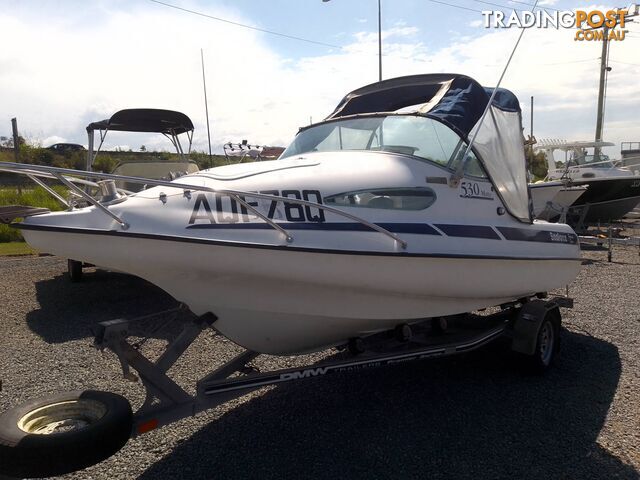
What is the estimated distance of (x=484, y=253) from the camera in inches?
159

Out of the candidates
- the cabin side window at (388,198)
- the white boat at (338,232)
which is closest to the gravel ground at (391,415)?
the white boat at (338,232)

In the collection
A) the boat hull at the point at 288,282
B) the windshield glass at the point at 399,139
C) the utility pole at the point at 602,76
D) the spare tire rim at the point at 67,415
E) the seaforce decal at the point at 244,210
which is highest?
the utility pole at the point at 602,76

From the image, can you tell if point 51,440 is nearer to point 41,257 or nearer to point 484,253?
point 484,253

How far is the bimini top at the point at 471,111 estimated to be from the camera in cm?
450

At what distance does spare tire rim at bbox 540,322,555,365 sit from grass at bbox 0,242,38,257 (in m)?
10.7

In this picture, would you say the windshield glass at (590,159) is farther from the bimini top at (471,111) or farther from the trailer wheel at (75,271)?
the trailer wheel at (75,271)

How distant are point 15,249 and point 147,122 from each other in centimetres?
535

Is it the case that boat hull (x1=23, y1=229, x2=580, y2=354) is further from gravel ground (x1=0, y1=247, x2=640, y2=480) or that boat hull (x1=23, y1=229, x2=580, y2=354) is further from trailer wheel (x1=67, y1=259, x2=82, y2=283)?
trailer wheel (x1=67, y1=259, x2=82, y2=283)

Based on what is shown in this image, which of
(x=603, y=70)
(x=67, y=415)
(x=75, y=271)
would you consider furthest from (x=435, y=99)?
(x=603, y=70)

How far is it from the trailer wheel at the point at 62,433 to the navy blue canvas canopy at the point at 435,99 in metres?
3.16

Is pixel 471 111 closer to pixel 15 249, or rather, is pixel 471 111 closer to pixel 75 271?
pixel 75 271

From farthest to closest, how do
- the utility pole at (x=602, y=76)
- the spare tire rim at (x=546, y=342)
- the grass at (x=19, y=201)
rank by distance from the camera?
the utility pole at (x=602, y=76) < the grass at (x=19, y=201) < the spare tire rim at (x=546, y=342)

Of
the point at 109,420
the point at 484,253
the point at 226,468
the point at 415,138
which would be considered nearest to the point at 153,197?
the point at 109,420

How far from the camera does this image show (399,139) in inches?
171
